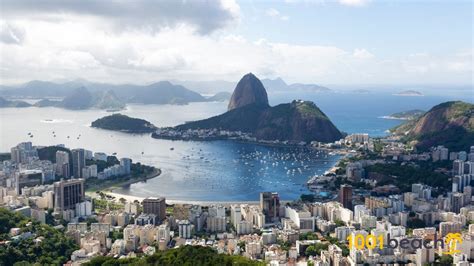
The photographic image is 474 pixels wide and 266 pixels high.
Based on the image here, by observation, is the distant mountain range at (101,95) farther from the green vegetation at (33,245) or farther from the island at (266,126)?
the green vegetation at (33,245)

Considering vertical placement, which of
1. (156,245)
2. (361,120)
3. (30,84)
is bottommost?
(156,245)

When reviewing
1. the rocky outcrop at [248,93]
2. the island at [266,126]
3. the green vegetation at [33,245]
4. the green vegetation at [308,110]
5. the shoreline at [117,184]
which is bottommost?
the green vegetation at [33,245]

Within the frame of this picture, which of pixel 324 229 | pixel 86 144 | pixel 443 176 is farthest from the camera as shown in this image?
pixel 86 144

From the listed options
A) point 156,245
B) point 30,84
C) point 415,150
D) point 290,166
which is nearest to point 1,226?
point 156,245

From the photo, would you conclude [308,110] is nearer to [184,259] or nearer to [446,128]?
[446,128]

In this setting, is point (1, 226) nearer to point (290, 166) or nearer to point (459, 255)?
point (459, 255)

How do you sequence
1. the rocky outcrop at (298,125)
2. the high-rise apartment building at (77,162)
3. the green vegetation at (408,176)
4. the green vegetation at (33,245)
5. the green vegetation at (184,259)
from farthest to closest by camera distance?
the rocky outcrop at (298,125) → the high-rise apartment building at (77,162) → the green vegetation at (408,176) → the green vegetation at (33,245) → the green vegetation at (184,259)

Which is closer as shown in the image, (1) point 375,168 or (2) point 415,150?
(1) point 375,168

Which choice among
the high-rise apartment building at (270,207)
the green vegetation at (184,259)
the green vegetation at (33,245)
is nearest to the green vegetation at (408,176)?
the high-rise apartment building at (270,207)
